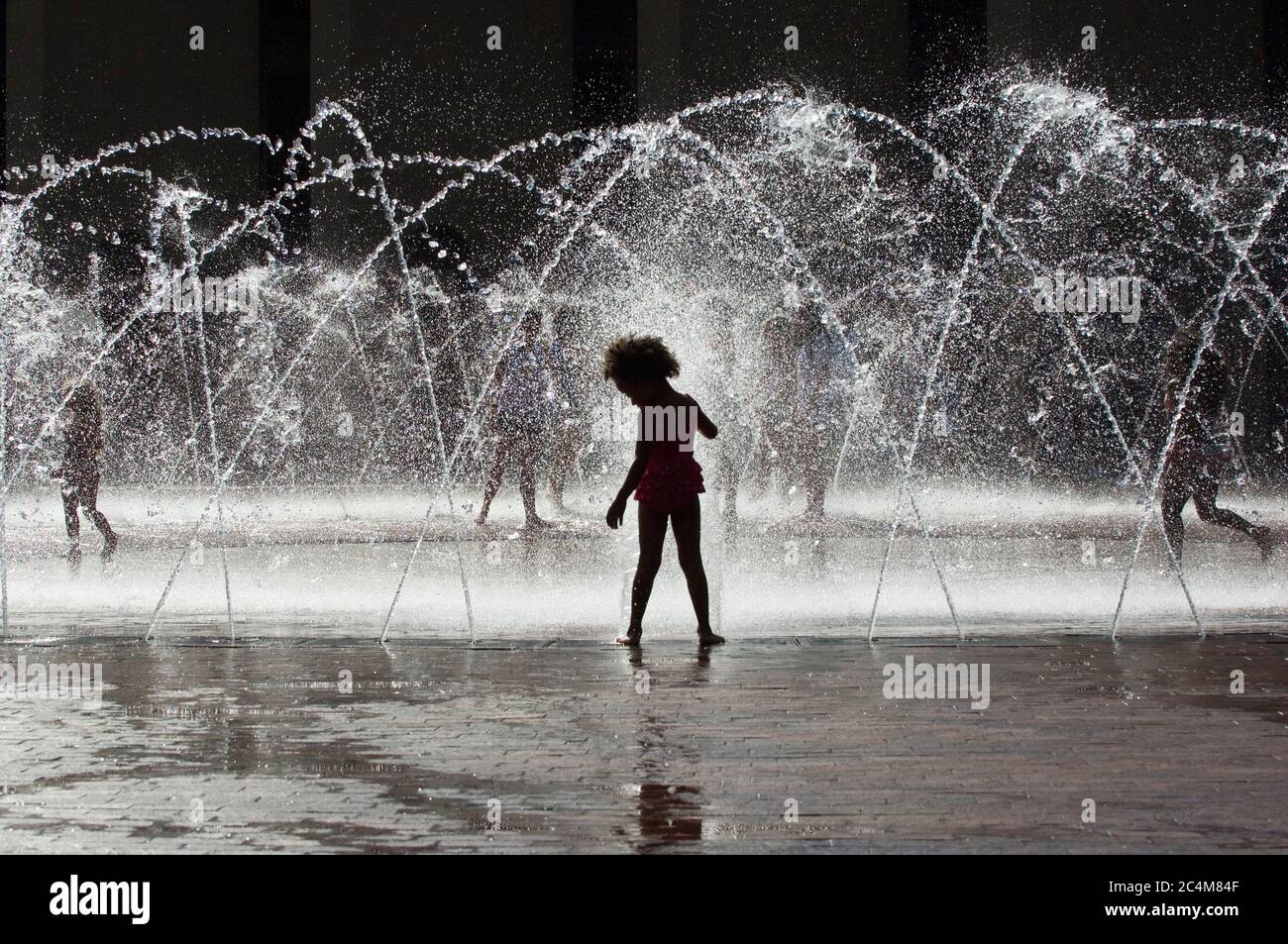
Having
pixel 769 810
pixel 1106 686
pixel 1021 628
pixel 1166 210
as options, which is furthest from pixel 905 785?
pixel 1166 210

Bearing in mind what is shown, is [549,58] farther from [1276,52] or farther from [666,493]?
[666,493]

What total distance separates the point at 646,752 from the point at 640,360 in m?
3.21

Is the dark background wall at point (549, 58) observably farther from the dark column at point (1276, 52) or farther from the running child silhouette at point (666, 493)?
the running child silhouette at point (666, 493)

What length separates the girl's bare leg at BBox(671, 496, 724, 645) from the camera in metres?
7.93

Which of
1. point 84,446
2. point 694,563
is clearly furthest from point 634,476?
point 84,446

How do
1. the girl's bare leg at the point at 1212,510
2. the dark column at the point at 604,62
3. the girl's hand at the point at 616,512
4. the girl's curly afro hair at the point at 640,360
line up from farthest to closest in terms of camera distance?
the dark column at the point at 604,62
the girl's bare leg at the point at 1212,510
the girl's curly afro hair at the point at 640,360
the girl's hand at the point at 616,512

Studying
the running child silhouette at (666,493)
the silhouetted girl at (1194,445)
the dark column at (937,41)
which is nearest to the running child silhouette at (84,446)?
the running child silhouette at (666,493)

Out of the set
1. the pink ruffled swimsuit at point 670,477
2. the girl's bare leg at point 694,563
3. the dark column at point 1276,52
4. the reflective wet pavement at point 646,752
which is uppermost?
the dark column at point 1276,52

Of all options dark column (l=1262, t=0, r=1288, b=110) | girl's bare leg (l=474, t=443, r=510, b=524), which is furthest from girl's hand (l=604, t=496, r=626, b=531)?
dark column (l=1262, t=0, r=1288, b=110)

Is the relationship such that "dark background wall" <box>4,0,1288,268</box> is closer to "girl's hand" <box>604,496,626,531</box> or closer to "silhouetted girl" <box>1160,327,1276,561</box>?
"silhouetted girl" <box>1160,327,1276,561</box>

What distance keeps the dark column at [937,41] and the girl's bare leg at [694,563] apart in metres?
15.6

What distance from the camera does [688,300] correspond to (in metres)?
18.9

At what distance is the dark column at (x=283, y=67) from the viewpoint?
24.7 meters
